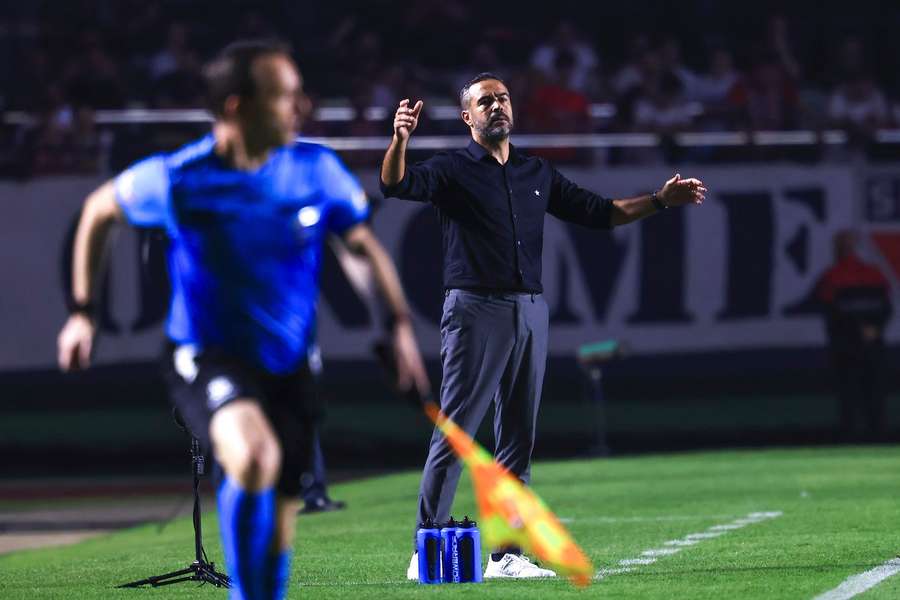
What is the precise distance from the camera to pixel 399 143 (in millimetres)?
7820

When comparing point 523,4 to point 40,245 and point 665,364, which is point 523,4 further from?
point 40,245

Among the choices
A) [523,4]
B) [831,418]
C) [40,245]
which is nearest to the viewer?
[40,245]

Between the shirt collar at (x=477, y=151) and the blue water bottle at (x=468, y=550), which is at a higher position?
the shirt collar at (x=477, y=151)

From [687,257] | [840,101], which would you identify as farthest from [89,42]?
[840,101]

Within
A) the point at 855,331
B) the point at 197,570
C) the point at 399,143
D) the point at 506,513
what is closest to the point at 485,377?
the point at 399,143

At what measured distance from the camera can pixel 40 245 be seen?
757 inches

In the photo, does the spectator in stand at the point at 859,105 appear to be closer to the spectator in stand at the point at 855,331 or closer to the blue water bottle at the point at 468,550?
the spectator in stand at the point at 855,331

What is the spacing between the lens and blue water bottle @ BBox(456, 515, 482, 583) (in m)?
8.18

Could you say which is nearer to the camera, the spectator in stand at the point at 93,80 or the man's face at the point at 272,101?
the man's face at the point at 272,101

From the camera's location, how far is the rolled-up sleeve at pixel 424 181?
26.5 ft

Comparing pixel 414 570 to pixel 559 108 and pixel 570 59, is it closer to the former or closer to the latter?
pixel 559 108

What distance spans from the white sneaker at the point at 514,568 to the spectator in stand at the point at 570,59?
513 inches

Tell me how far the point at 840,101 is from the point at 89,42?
28.7ft

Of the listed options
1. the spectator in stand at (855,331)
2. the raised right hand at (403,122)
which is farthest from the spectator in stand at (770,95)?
the raised right hand at (403,122)
